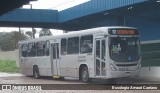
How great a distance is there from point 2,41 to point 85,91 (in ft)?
Result: 341

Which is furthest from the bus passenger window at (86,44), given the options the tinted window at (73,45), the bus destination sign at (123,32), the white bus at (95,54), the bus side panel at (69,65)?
the bus destination sign at (123,32)

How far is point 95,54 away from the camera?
20656 mm

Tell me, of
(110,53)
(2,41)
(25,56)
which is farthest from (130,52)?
(2,41)

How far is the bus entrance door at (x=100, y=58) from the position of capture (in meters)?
20.2

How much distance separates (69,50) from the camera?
2350 cm

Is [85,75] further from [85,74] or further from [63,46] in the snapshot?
[63,46]

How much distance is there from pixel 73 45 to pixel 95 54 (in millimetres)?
2580

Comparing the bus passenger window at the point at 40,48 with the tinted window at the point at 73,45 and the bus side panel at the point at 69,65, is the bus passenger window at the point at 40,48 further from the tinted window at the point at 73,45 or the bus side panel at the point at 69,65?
the tinted window at the point at 73,45

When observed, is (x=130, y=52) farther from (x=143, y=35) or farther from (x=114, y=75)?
(x=143, y=35)

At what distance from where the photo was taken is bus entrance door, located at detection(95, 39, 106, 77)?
2017 centimetres

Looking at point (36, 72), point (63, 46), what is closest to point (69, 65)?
point (63, 46)

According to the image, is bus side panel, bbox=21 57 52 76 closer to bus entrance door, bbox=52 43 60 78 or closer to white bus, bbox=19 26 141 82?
white bus, bbox=19 26 141 82

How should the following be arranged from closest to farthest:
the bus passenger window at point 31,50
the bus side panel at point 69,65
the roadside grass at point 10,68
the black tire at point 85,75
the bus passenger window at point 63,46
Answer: the black tire at point 85,75
the bus side panel at point 69,65
the bus passenger window at point 63,46
the bus passenger window at point 31,50
the roadside grass at point 10,68

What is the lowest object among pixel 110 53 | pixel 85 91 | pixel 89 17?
pixel 85 91
